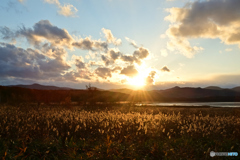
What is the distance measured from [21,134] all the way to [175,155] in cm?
587

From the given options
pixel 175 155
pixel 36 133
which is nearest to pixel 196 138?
pixel 175 155

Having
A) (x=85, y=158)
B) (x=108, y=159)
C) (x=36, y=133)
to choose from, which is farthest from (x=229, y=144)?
(x=36, y=133)

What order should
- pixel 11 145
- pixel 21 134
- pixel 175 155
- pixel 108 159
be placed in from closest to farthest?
pixel 108 159 < pixel 175 155 < pixel 11 145 < pixel 21 134

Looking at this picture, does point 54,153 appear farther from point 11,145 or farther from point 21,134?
point 21,134

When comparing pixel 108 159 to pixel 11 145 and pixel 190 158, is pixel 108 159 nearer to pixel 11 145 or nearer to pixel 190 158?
pixel 190 158

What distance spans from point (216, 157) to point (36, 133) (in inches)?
266

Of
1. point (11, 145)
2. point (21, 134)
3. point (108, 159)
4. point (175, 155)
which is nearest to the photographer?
point (108, 159)

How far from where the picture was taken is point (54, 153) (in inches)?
215

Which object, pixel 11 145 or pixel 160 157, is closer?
pixel 160 157

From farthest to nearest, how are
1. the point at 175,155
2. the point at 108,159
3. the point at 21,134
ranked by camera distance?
the point at 21,134 → the point at 175,155 → the point at 108,159

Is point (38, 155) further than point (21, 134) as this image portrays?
No

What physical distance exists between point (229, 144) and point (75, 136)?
5.95m

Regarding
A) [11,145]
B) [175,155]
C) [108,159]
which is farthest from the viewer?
[11,145]

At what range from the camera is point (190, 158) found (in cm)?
522
